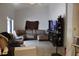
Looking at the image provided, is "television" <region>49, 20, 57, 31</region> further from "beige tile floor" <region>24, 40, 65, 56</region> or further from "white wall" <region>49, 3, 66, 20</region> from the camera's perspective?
"beige tile floor" <region>24, 40, 65, 56</region>

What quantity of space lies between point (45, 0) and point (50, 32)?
0.37m

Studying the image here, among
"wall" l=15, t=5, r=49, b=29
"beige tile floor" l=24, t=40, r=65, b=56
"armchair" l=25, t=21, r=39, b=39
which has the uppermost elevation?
"wall" l=15, t=5, r=49, b=29

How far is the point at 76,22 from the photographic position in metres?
2.20

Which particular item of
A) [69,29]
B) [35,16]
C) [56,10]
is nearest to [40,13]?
[35,16]

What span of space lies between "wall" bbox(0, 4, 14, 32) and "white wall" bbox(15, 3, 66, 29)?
7 cm

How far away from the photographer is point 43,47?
2.25 metres

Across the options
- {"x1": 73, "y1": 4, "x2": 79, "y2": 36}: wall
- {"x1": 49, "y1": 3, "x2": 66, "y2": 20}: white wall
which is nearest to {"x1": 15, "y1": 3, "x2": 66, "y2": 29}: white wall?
{"x1": 49, "y1": 3, "x2": 66, "y2": 20}: white wall

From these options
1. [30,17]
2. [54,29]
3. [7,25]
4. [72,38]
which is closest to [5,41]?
[7,25]

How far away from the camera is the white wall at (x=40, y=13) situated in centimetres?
222

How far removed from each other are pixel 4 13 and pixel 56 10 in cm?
59

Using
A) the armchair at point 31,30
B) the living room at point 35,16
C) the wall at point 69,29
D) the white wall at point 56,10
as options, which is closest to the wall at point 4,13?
the living room at point 35,16

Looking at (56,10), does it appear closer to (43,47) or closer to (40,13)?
(40,13)

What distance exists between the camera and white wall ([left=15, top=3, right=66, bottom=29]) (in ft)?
7.27

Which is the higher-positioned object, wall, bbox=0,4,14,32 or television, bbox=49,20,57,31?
wall, bbox=0,4,14,32
